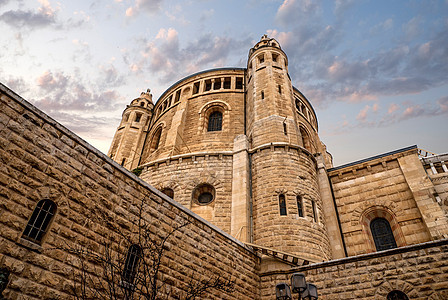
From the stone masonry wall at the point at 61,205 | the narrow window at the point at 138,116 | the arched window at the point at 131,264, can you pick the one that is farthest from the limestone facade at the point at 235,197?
the narrow window at the point at 138,116

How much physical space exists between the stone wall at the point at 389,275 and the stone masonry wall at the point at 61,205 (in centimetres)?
382

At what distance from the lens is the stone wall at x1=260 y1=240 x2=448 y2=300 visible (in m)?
8.13

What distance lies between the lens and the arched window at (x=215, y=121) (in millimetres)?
21078

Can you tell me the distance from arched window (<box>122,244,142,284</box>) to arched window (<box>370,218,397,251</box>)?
11.8 m

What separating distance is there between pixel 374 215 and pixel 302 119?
32.7 ft

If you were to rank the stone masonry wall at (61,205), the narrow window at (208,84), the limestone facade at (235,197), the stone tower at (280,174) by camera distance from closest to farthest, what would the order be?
the stone masonry wall at (61,205) → the limestone facade at (235,197) → the stone tower at (280,174) → the narrow window at (208,84)

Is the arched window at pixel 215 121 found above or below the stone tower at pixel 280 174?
above

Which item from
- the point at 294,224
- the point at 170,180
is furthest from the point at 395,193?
the point at 170,180

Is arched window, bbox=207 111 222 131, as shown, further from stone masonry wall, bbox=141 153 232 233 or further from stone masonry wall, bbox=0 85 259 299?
stone masonry wall, bbox=0 85 259 299

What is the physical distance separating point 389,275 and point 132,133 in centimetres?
2240

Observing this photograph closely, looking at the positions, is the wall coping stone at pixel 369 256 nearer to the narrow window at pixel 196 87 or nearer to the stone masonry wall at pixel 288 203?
the stone masonry wall at pixel 288 203

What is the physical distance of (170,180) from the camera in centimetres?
1634

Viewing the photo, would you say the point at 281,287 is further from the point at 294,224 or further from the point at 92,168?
the point at 294,224

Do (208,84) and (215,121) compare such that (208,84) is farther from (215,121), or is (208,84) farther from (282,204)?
(282,204)
